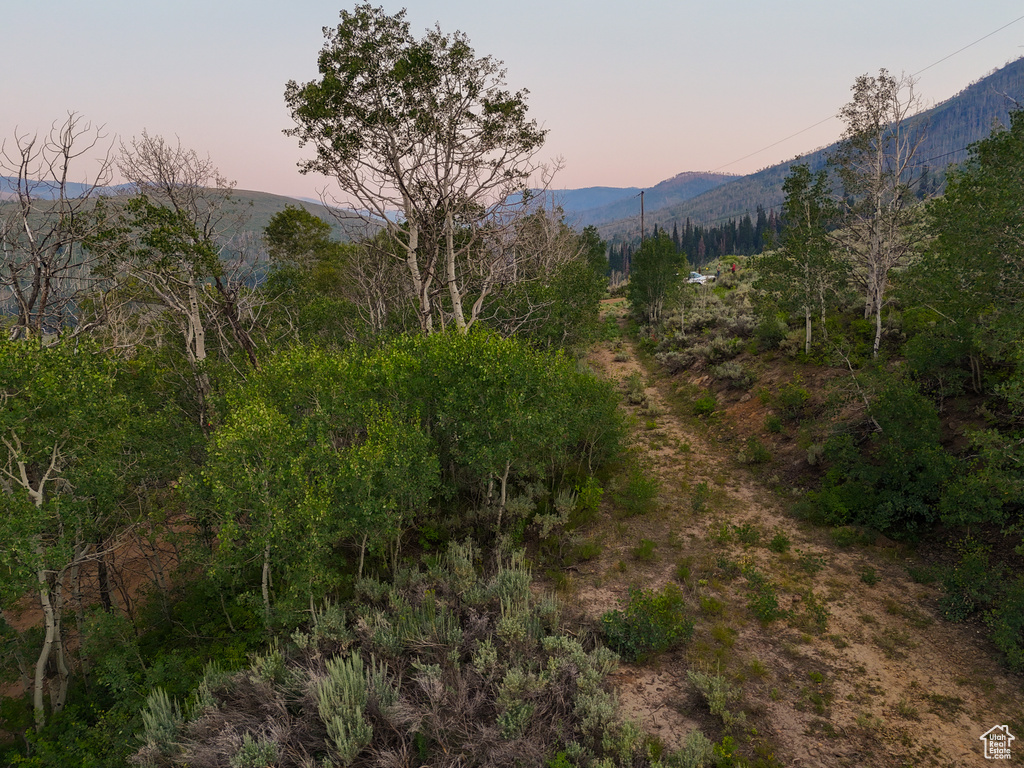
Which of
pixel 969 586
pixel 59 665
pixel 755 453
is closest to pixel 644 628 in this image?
pixel 969 586

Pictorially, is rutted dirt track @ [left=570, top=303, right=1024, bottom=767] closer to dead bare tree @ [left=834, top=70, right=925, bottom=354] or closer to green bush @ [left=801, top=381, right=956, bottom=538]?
green bush @ [left=801, top=381, right=956, bottom=538]

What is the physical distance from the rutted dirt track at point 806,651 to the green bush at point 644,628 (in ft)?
1.17

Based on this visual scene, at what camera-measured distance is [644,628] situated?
10.7 m

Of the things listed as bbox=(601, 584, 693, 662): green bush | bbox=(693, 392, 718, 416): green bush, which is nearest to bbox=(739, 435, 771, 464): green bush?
bbox=(693, 392, 718, 416): green bush

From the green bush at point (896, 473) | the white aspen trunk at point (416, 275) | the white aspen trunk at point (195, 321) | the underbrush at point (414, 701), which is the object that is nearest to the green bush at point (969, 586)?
the green bush at point (896, 473)

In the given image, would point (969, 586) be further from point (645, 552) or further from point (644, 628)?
point (644, 628)

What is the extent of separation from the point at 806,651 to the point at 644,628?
3676 millimetres

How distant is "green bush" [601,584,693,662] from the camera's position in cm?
1046

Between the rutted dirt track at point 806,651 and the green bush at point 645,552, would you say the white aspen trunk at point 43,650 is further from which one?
the green bush at point 645,552

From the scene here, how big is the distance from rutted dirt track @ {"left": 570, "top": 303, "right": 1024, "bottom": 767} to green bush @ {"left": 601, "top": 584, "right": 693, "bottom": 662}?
36 cm

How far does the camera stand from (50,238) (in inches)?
528

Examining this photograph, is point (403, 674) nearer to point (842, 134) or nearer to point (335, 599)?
point (335, 599)

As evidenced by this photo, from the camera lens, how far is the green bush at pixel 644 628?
1046 centimetres

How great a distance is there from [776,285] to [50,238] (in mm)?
31236
